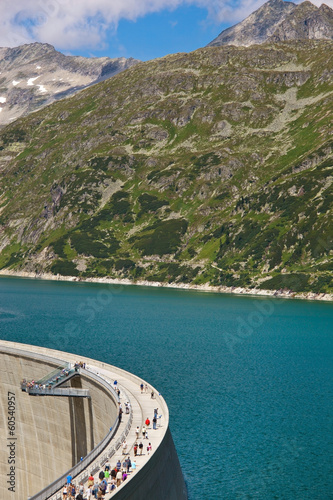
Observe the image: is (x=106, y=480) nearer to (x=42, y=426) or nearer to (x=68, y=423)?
(x=68, y=423)

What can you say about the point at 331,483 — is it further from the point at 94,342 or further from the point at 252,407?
the point at 94,342

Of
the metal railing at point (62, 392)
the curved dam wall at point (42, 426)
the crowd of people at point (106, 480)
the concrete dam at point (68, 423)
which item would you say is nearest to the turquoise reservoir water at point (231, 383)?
the concrete dam at point (68, 423)

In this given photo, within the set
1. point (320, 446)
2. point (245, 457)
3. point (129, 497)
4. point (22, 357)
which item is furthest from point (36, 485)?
point (320, 446)

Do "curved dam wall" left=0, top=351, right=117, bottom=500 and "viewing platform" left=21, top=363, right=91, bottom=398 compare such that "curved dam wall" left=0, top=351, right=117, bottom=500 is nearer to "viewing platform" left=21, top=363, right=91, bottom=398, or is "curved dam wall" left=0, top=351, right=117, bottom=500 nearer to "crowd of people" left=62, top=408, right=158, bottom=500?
"viewing platform" left=21, top=363, right=91, bottom=398

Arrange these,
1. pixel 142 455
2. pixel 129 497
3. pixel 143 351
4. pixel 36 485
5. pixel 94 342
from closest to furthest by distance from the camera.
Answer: pixel 129 497 → pixel 142 455 → pixel 36 485 → pixel 143 351 → pixel 94 342

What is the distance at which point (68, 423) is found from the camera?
61.2 m

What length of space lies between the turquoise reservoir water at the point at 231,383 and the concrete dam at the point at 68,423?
35.2 feet

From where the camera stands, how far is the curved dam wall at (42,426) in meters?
59.8

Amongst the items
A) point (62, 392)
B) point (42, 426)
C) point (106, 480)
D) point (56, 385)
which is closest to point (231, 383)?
point (42, 426)

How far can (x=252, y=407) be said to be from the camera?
276 ft

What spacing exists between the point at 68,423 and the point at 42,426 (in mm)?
5400

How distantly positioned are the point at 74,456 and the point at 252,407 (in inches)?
1344

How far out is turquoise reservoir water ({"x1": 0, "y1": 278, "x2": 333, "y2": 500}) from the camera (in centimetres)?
6078

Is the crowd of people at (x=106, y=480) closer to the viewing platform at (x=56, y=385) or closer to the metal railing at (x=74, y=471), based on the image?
the metal railing at (x=74, y=471)
